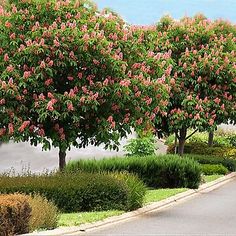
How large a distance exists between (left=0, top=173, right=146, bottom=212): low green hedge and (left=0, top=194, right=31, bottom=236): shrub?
3.82m

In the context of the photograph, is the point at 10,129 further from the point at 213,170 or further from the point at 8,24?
the point at 213,170

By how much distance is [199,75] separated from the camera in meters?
30.3

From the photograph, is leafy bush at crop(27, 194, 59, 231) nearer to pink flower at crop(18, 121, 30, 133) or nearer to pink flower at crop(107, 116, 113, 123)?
A: pink flower at crop(18, 121, 30, 133)

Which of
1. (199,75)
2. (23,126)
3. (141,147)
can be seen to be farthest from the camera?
(141,147)

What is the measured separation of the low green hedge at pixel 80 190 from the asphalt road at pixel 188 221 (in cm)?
83

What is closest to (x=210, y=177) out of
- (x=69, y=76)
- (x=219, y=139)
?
(x=69, y=76)

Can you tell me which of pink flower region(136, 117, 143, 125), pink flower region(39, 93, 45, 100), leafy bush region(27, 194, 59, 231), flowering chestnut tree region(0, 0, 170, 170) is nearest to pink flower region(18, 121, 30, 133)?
flowering chestnut tree region(0, 0, 170, 170)

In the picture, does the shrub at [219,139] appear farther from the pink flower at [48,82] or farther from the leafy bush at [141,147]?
the pink flower at [48,82]

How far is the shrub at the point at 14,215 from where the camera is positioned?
40.0ft

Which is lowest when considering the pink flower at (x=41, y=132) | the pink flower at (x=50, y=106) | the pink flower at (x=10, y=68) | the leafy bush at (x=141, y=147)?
the leafy bush at (x=141, y=147)

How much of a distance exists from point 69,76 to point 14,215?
8.50 m

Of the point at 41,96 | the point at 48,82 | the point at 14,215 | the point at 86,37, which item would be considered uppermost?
the point at 86,37

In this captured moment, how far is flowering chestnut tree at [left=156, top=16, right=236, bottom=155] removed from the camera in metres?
29.6

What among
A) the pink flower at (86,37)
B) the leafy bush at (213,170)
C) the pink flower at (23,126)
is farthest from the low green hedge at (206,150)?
the pink flower at (23,126)
